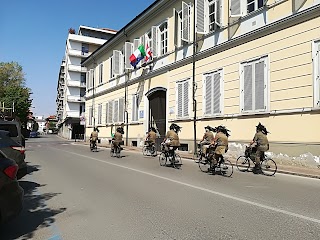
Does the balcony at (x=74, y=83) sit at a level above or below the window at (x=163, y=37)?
above

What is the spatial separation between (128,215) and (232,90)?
12218 mm

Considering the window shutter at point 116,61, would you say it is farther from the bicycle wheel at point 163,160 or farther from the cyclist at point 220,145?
the cyclist at point 220,145

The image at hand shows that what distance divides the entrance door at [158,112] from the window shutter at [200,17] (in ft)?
20.7

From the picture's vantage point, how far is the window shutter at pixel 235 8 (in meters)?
16.9

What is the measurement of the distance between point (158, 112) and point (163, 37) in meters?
5.45

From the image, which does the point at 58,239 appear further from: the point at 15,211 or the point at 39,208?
the point at 39,208

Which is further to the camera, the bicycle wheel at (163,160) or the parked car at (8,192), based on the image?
the bicycle wheel at (163,160)

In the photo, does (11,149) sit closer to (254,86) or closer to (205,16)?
(254,86)

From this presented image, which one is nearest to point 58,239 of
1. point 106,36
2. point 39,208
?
point 39,208

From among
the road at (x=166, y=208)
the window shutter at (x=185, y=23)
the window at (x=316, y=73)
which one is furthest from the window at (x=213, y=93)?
the road at (x=166, y=208)

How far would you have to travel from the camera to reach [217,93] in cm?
1845

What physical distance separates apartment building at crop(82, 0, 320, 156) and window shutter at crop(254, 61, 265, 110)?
4cm

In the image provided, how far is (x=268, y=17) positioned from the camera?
1552 centimetres

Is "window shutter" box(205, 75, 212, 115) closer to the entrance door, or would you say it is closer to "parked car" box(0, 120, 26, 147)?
the entrance door
